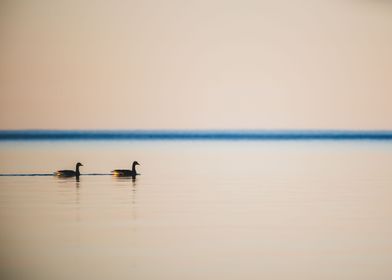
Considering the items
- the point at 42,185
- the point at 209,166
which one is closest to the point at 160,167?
the point at 209,166

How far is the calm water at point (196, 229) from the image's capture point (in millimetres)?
5602

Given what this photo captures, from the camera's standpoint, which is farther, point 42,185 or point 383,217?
point 42,185

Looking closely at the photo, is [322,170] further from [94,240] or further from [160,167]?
[94,240]

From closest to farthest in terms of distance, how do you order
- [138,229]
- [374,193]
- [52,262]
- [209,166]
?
[52,262], [138,229], [374,193], [209,166]

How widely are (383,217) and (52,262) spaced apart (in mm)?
4135

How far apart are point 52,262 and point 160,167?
10230mm

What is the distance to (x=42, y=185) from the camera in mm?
11523

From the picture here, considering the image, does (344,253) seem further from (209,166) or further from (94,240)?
(209,166)

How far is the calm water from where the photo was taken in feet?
18.4

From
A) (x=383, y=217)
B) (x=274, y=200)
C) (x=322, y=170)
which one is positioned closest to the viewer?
(x=383, y=217)

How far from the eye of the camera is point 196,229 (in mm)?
7145

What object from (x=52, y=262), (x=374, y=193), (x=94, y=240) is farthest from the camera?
(x=374, y=193)

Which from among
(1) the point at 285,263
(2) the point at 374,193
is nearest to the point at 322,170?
(2) the point at 374,193

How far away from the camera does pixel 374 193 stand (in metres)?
10.3
